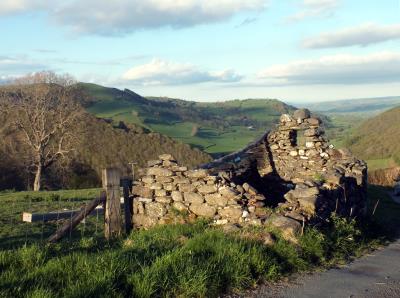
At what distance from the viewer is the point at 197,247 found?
6637 mm

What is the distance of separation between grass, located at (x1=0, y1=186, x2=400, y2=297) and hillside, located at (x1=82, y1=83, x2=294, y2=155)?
167 feet

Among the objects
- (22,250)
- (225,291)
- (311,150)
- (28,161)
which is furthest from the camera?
(28,161)

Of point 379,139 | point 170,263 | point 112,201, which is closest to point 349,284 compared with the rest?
point 170,263

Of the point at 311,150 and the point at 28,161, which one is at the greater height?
the point at 311,150

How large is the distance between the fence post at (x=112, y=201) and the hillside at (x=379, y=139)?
48.6 meters

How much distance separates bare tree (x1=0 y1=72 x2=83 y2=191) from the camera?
37062 millimetres

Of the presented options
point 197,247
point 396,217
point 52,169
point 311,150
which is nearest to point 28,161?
point 52,169

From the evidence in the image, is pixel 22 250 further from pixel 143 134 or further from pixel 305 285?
pixel 143 134

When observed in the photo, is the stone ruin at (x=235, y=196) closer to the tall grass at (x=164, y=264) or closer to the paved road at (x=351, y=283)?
the tall grass at (x=164, y=264)

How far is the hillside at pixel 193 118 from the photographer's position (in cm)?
7450

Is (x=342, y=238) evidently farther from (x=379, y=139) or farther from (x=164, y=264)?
(x=379, y=139)

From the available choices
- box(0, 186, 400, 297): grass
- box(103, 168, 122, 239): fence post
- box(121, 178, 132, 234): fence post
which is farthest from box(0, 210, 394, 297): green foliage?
box(121, 178, 132, 234): fence post

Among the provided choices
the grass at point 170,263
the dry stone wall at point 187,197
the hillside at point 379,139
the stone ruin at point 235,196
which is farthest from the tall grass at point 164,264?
the hillside at point 379,139

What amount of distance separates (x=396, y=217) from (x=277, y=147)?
4.08 meters
